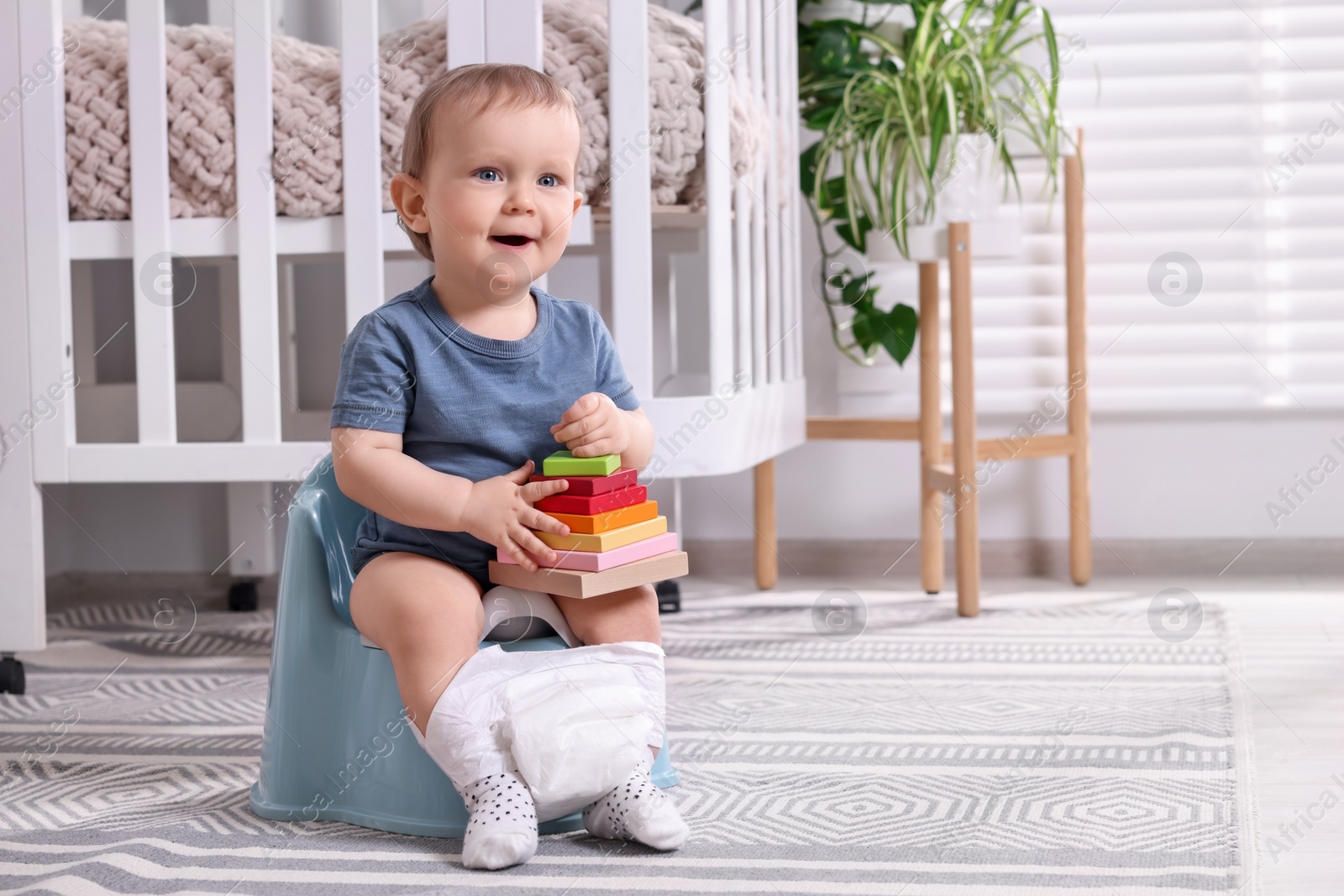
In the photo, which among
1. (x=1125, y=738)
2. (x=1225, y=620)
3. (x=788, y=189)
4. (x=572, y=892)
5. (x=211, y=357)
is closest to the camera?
(x=572, y=892)

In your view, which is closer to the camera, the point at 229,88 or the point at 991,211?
the point at 229,88

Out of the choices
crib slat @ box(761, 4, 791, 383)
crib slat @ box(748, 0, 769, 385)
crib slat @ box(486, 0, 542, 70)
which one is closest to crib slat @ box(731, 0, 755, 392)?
A: crib slat @ box(748, 0, 769, 385)

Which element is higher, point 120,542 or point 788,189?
point 788,189

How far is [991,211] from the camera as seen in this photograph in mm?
1615

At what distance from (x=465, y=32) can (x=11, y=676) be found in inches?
31.7

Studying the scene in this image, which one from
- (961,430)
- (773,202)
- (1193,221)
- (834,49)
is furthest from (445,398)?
(1193,221)

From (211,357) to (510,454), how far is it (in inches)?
42.9

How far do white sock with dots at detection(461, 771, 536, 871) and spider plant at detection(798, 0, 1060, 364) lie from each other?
1031 millimetres

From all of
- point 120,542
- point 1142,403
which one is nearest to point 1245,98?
point 1142,403

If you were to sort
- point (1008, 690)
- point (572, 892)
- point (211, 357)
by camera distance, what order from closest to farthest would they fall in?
point (572, 892) < point (1008, 690) < point (211, 357)

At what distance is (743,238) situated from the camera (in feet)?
4.48

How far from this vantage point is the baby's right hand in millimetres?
829

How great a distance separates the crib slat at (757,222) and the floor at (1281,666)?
44 centimetres

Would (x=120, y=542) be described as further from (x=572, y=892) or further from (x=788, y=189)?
(x=572, y=892)
